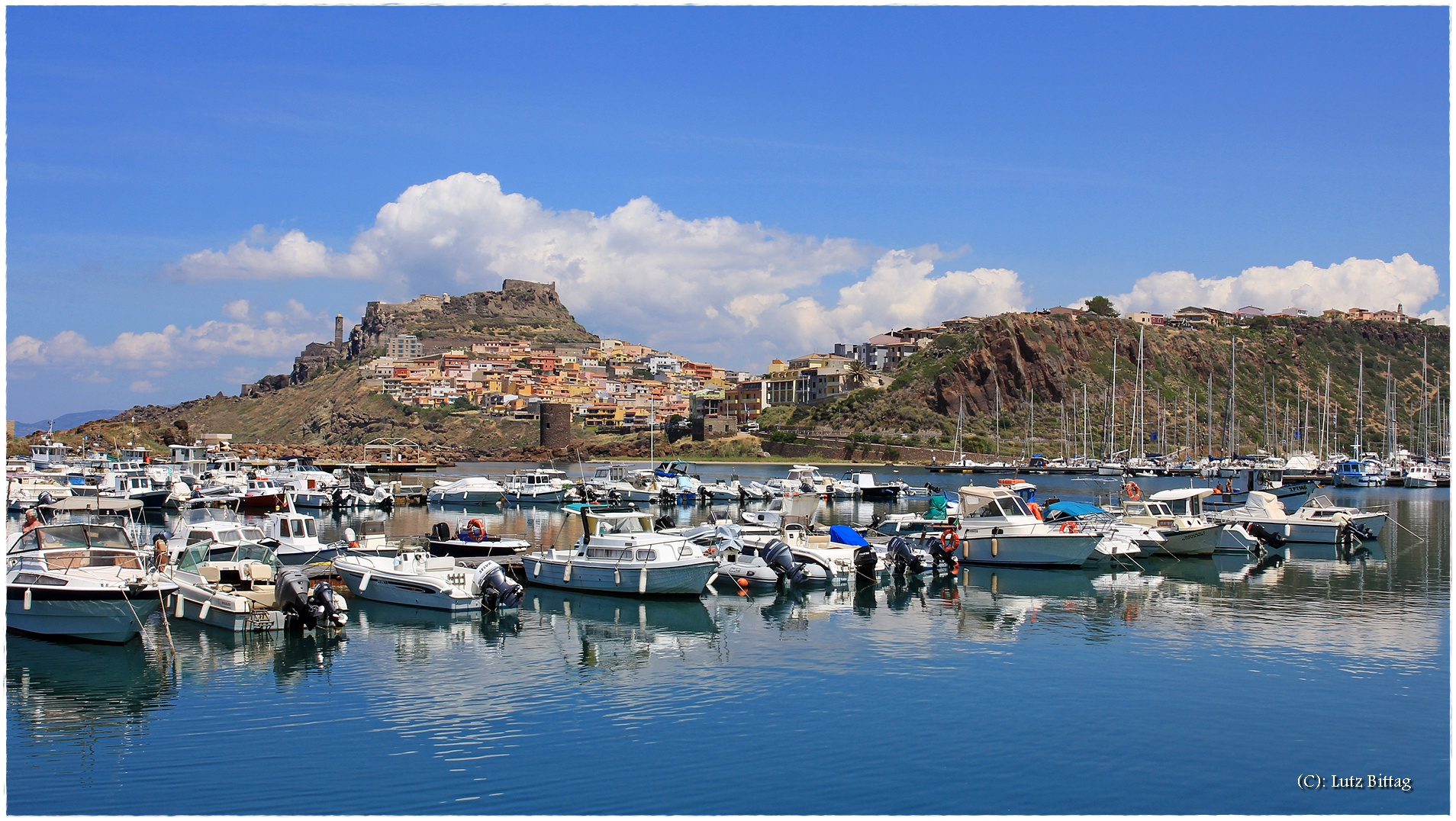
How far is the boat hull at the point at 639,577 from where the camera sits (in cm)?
2589

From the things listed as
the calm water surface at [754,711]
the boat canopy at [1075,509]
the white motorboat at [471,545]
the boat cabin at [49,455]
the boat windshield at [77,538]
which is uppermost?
the boat cabin at [49,455]

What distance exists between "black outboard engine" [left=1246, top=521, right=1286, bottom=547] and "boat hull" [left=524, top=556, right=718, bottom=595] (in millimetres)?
21334

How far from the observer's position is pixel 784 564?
28.7 meters

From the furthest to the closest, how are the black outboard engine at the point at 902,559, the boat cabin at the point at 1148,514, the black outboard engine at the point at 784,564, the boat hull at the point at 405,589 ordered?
the boat cabin at the point at 1148,514 < the black outboard engine at the point at 902,559 < the black outboard engine at the point at 784,564 < the boat hull at the point at 405,589

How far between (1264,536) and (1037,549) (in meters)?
11.2

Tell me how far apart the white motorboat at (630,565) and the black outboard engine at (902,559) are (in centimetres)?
624

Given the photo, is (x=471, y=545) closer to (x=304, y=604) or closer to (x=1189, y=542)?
(x=304, y=604)

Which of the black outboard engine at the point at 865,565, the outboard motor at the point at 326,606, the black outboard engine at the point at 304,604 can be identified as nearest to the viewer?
the black outboard engine at the point at 304,604

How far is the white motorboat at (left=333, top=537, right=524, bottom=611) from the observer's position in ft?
79.2

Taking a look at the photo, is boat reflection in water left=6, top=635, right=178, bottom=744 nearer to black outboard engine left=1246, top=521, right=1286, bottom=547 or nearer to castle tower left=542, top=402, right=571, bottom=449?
black outboard engine left=1246, top=521, right=1286, bottom=547

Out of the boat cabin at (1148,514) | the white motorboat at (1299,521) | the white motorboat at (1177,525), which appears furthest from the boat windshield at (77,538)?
the white motorboat at (1299,521)

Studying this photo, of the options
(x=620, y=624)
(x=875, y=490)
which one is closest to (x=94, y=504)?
(x=620, y=624)

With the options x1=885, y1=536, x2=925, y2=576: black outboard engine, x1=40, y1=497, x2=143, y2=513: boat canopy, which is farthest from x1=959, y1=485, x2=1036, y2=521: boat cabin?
x1=40, y1=497, x2=143, y2=513: boat canopy

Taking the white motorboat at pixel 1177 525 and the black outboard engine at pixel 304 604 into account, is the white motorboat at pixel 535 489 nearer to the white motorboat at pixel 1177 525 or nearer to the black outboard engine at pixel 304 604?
the white motorboat at pixel 1177 525
